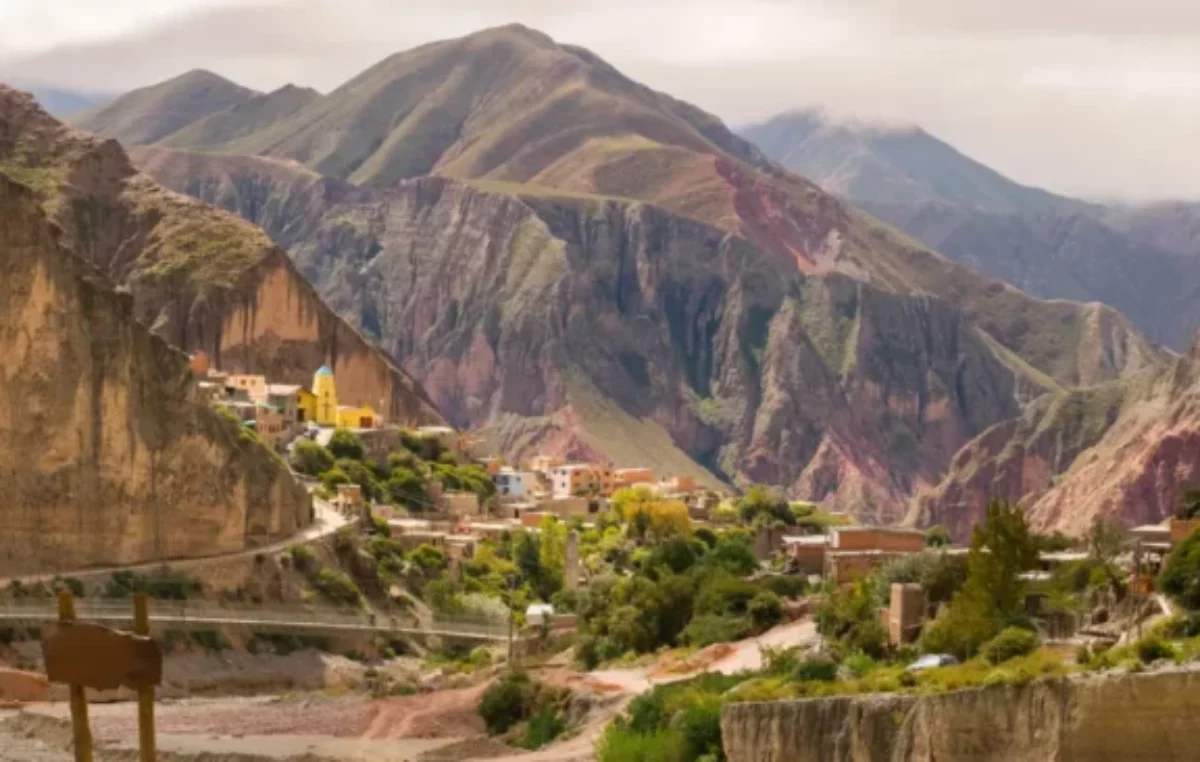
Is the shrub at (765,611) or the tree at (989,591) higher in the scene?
the tree at (989,591)

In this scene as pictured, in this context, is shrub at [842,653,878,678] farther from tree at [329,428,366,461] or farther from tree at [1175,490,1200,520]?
tree at [329,428,366,461]

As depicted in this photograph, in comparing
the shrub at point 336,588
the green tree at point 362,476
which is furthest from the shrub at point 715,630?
the green tree at point 362,476

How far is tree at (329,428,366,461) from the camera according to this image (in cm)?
13762

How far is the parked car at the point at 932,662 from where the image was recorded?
49.9m

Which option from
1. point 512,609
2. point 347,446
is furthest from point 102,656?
point 347,446

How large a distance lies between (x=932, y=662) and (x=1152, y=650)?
38.5 feet

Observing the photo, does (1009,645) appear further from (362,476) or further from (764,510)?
(764,510)

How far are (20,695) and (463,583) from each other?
32923 millimetres

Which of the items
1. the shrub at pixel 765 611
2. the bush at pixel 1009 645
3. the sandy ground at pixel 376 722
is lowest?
the sandy ground at pixel 376 722

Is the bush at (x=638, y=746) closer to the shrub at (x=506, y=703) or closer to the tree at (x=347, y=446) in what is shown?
the shrub at (x=506, y=703)

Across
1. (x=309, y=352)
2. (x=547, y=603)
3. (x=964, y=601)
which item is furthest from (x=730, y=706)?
(x=309, y=352)

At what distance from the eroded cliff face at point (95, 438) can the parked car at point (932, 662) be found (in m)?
50.6

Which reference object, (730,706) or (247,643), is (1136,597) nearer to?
(730,706)

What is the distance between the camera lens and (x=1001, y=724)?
122 feet
